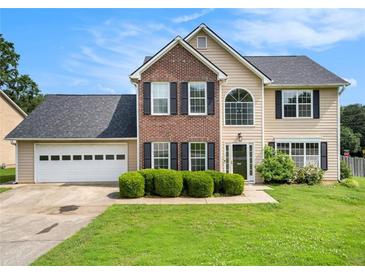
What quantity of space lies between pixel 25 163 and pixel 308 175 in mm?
15256

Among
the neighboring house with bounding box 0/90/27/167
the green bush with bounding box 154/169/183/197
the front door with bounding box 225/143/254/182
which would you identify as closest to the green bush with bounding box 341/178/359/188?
the front door with bounding box 225/143/254/182

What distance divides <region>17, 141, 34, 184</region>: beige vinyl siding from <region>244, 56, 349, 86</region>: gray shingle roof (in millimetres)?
13645

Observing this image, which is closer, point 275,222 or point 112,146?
point 275,222

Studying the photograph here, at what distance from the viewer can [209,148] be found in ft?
50.5

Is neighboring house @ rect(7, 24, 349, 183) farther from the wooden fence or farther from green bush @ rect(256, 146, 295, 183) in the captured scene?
the wooden fence

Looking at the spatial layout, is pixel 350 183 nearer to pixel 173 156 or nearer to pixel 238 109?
pixel 238 109

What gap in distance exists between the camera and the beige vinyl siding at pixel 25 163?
655 inches

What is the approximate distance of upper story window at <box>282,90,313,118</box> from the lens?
16750 mm

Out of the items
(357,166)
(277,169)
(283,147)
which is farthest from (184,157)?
(357,166)

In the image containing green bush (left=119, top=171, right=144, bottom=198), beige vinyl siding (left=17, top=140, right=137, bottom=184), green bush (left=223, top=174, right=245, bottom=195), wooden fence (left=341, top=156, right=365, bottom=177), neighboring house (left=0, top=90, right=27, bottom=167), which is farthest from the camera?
neighboring house (left=0, top=90, right=27, bottom=167)

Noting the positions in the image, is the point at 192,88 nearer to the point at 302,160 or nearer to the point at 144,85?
the point at 144,85

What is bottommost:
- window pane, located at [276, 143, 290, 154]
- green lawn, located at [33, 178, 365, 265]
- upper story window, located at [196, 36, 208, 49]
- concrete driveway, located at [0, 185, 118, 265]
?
concrete driveway, located at [0, 185, 118, 265]

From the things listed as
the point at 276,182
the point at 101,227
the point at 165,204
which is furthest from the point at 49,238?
the point at 276,182

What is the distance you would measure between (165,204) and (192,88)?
262 inches
